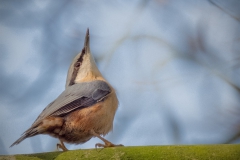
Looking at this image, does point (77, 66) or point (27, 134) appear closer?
point (27, 134)

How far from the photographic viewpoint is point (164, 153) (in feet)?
2.69

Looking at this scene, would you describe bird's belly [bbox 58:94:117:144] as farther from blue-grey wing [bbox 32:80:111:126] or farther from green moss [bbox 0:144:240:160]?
green moss [bbox 0:144:240:160]

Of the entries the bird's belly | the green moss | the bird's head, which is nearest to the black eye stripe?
the bird's head

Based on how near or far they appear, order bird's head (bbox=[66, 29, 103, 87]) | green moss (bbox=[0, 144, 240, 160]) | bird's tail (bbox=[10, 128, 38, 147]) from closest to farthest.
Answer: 1. green moss (bbox=[0, 144, 240, 160])
2. bird's tail (bbox=[10, 128, 38, 147])
3. bird's head (bbox=[66, 29, 103, 87])

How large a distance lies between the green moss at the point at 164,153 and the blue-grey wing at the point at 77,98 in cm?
20

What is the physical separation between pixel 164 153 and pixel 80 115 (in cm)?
33

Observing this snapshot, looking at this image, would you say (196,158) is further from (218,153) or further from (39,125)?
(39,125)

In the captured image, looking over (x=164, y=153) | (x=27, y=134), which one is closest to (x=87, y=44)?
(x=27, y=134)

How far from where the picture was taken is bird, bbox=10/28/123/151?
3.42ft

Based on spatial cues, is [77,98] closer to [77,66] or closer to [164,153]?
[77,66]

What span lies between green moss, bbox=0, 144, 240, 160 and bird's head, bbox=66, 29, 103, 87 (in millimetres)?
402

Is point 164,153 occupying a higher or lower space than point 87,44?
lower

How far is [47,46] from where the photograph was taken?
127cm

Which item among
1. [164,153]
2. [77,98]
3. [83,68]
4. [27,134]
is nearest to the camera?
[164,153]
